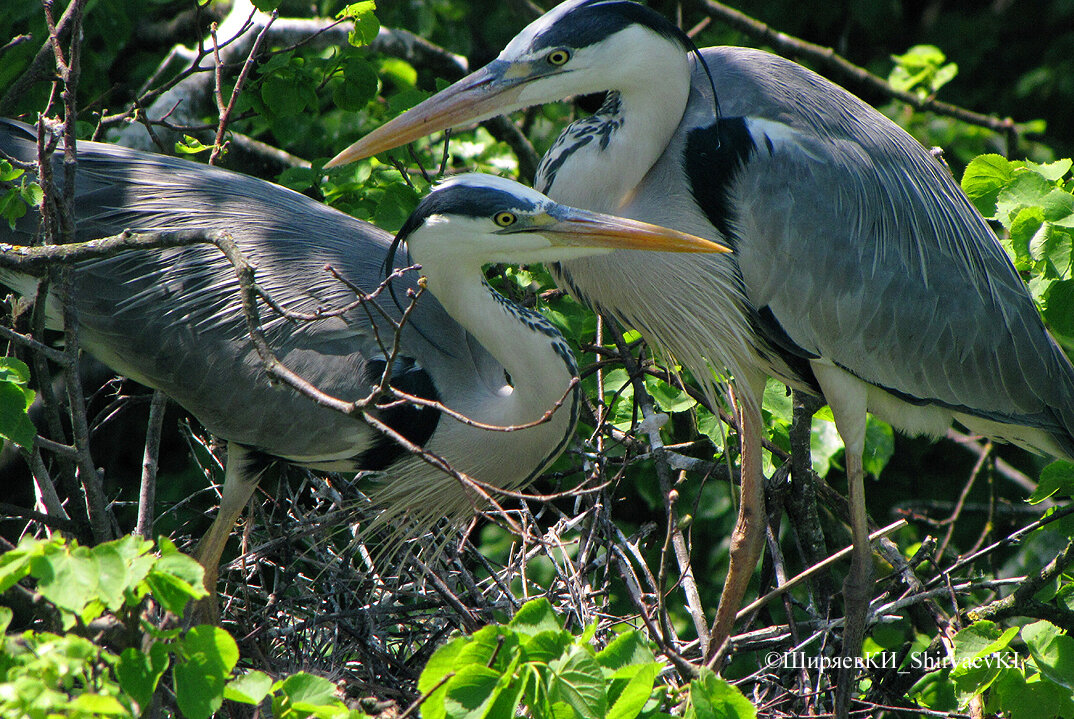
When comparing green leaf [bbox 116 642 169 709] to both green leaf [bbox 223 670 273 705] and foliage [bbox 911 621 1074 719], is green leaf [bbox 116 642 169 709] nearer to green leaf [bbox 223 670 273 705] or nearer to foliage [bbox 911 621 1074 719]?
green leaf [bbox 223 670 273 705]

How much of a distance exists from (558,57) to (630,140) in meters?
0.31

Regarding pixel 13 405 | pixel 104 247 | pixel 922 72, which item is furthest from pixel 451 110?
pixel 922 72

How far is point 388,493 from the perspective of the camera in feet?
10.6

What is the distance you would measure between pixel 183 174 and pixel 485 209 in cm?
117

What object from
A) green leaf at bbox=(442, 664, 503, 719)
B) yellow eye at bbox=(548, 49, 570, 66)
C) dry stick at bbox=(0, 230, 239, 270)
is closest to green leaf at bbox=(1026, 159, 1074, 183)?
yellow eye at bbox=(548, 49, 570, 66)

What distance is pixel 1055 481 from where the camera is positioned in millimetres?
2961

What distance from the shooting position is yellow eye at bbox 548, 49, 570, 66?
2.88 m

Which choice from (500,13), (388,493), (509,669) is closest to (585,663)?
(509,669)

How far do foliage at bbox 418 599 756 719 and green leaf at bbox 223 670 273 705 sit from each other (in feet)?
0.83

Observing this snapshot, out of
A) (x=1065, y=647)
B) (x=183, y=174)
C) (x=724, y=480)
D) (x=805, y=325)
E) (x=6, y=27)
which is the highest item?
(x=6, y=27)

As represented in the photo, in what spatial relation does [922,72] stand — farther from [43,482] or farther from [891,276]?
[43,482]

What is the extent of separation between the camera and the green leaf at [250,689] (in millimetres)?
1586

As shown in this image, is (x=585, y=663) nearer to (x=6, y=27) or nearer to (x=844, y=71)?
(x=6, y=27)

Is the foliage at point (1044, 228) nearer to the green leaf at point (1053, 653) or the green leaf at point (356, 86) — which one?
the green leaf at point (1053, 653)
